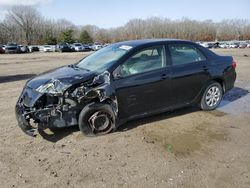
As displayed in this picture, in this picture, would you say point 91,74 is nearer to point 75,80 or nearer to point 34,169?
point 75,80

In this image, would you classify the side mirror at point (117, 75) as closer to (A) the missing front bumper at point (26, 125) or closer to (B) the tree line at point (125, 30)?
(A) the missing front bumper at point (26, 125)

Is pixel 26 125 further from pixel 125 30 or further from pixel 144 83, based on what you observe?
pixel 125 30

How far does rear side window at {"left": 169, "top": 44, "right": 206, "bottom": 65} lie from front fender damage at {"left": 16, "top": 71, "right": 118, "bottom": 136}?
1569 millimetres

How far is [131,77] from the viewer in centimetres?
502

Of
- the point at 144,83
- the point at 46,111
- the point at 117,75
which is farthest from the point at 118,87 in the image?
the point at 46,111

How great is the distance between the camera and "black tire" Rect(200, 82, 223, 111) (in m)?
6.21

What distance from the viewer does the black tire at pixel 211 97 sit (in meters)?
6.21

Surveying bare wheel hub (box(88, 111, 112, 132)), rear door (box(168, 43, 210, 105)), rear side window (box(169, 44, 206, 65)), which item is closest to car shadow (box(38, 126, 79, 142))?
bare wheel hub (box(88, 111, 112, 132))

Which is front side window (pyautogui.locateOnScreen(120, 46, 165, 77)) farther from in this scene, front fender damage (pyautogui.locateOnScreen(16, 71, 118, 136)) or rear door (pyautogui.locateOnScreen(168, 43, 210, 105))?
front fender damage (pyautogui.locateOnScreen(16, 71, 118, 136))

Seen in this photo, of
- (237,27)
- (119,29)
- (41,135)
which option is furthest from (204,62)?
(237,27)

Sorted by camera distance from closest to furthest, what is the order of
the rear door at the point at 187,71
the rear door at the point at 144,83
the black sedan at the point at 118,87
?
the black sedan at the point at 118,87, the rear door at the point at 144,83, the rear door at the point at 187,71

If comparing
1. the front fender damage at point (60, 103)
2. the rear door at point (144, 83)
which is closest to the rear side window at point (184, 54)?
the rear door at point (144, 83)

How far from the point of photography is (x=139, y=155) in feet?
13.8

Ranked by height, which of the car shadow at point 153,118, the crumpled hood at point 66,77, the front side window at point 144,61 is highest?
the front side window at point 144,61
